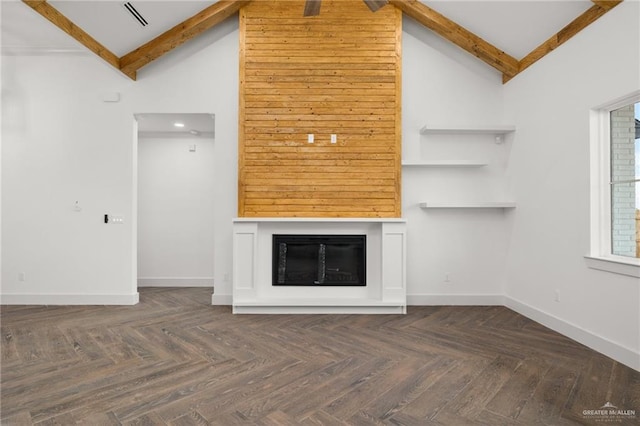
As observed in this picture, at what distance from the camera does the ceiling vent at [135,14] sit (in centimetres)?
365

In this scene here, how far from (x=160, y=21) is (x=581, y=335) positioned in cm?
573

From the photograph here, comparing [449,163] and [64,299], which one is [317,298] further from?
[64,299]

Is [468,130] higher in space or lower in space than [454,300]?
higher

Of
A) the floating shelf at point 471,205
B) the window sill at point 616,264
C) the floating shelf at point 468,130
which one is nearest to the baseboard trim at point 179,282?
the floating shelf at point 471,205

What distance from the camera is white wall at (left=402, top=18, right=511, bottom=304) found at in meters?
4.70

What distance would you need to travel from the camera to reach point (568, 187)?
11.6 ft

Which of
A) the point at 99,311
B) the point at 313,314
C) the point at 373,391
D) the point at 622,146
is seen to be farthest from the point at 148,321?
the point at 622,146

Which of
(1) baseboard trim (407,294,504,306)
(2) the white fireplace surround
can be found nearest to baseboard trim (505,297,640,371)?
(1) baseboard trim (407,294,504,306)

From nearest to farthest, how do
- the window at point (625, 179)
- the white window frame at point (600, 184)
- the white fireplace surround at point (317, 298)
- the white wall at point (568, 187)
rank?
the white wall at point (568, 187) → the window at point (625, 179) → the white window frame at point (600, 184) → the white fireplace surround at point (317, 298)

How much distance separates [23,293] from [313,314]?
399 cm

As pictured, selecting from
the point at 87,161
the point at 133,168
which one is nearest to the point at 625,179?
the point at 133,168

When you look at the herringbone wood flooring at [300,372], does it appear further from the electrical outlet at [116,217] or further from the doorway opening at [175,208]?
the doorway opening at [175,208]

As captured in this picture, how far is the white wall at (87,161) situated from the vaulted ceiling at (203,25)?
32 cm

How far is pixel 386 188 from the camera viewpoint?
456 cm
